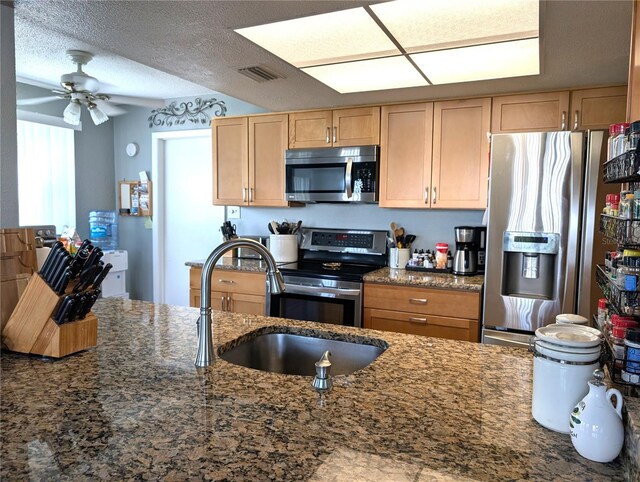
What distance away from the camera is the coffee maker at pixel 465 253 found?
122 inches

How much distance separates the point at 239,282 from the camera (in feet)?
11.4

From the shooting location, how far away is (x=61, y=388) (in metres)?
1.13

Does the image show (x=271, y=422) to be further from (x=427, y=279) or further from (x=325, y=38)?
(x=427, y=279)

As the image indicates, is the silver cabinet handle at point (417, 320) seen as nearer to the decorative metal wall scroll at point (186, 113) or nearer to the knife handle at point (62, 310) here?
the knife handle at point (62, 310)

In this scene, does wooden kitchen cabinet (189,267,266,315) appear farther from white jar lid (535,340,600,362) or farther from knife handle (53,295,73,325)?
white jar lid (535,340,600,362)

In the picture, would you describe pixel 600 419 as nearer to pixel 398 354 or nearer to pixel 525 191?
pixel 398 354

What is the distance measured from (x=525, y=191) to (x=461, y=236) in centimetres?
61

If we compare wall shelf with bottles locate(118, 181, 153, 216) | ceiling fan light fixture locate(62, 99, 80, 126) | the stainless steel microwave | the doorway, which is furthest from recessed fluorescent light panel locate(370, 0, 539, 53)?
wall shelf with bottles locate(118, 181, 153, 216)

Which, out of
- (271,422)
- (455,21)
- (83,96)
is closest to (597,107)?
(455,21)

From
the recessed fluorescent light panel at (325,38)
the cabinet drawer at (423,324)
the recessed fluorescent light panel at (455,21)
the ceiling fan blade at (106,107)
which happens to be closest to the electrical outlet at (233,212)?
the ceiling fan blade at (106,107)

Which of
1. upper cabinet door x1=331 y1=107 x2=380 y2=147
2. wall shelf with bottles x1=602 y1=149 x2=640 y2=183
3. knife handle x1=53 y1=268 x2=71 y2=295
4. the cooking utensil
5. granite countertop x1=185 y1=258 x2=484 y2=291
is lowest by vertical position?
granite countertop x1=185 y1=258 x2=484 y2=291

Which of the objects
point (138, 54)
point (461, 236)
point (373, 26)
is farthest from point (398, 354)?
point (138, 54)

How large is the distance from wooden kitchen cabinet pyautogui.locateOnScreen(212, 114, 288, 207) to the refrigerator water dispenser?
1822 millimetres

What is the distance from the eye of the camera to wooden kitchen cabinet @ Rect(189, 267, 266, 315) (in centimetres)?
340
